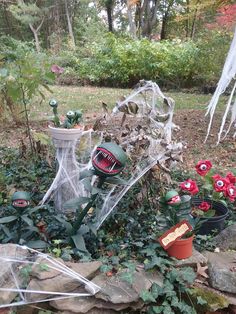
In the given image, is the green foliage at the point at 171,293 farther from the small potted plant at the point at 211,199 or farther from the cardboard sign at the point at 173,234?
the small potted plant at the point at 211,199

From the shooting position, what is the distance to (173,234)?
206cm

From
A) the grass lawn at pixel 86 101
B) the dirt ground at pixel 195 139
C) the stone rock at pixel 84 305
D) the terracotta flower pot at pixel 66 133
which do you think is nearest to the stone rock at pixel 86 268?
the stone rock at pixel 84 305

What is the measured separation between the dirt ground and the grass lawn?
2.52 ft

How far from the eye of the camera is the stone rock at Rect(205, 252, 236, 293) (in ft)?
6.68

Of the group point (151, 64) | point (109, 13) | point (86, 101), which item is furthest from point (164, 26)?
point (86, 101)

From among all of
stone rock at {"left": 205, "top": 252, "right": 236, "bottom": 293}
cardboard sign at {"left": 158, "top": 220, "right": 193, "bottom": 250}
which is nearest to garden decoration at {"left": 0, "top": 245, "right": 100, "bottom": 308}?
cardboard sign at {"left": 158, "top": 220, "right": 193, "bottom": 250}

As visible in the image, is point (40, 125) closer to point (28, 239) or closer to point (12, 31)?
point (28, 239)

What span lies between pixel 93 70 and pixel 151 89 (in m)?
7.94

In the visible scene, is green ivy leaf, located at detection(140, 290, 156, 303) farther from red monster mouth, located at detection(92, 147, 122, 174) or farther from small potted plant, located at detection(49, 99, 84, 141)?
small potted plant, located at detection(49, 99, 84, 141)

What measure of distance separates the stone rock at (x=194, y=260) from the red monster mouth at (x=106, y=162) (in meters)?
0.61

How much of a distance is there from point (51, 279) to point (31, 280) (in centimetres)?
10

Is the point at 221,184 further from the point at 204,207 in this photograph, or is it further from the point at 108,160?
the point at 108,160

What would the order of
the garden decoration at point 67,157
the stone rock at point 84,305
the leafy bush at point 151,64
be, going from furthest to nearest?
the leafy bush at point 151,64 → the garden decoration at point 67,157 → the stone rock at point 84,305

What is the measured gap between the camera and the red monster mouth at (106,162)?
1905mm
